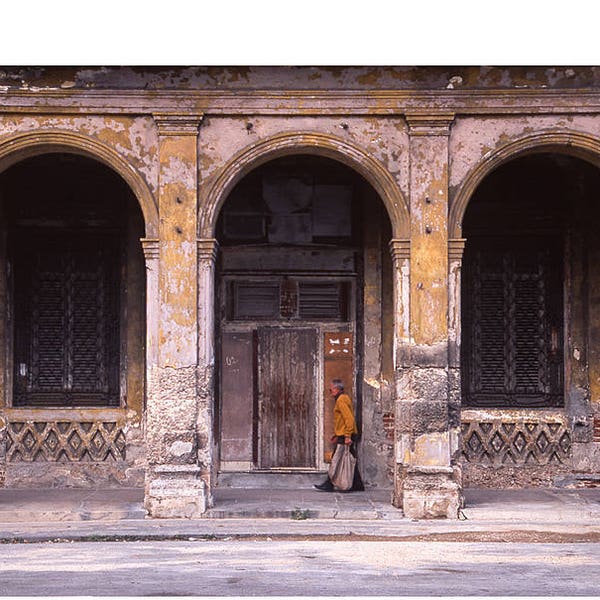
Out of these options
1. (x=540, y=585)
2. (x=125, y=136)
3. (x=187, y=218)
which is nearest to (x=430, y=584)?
(x=540, y=585)

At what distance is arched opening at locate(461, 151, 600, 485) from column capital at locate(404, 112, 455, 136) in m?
2.17

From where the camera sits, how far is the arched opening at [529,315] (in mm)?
13180

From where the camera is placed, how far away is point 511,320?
13406 millimetres

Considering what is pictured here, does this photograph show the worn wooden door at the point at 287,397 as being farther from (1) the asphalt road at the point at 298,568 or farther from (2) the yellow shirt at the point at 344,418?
(1) the asphalt road at the point at 298,568

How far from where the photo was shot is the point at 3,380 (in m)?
13.2

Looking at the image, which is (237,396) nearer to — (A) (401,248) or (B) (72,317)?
(B) (72,317)

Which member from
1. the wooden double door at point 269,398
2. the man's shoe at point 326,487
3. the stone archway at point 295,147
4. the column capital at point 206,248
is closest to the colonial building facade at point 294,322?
the wooden double door at point 269,398

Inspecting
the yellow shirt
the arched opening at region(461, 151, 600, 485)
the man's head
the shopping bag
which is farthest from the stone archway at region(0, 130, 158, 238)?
the arched opening at region(461, 151, 600, 485)

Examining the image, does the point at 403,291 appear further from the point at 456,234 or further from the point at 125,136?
the point at 125,136

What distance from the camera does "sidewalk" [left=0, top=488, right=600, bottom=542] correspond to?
34.3 ft

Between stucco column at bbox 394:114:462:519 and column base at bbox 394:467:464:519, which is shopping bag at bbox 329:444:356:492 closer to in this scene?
stucco column at bbox 394:114:462:519

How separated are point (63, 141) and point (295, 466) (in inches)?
192

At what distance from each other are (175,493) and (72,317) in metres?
3.26

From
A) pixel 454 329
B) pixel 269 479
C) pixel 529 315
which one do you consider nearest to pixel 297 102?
pixel 454 329
